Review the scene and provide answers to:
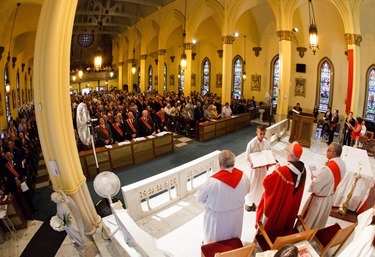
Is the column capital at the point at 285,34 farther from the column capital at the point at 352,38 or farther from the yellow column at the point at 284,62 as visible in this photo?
the column capital at the point at 352,38

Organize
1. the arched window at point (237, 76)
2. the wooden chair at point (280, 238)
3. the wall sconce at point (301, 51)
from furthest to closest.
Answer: the arched window at point (237, 76) < the wall sconce at point (301, 51) < the wooden chair at point (280, 238)

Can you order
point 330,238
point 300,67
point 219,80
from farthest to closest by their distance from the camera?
point 219,80 < point 300,67 < point 330,238

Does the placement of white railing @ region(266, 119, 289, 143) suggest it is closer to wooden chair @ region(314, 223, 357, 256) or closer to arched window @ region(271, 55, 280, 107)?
wooden chair @ region(314, 223, 357, 256)

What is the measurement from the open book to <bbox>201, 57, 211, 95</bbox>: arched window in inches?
709

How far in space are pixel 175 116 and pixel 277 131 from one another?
4.90 metres

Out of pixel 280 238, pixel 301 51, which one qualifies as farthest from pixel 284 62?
pixel 280 238

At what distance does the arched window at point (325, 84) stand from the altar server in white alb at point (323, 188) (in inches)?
499

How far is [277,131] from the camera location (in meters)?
10.8

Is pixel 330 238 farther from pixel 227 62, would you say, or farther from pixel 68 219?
pixel 227 62

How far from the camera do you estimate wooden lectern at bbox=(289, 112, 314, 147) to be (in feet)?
31.5

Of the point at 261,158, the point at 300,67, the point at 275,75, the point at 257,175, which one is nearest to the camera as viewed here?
the point at 261,158

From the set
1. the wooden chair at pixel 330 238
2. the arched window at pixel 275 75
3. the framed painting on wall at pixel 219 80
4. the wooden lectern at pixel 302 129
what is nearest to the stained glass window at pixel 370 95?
the arched window at pixel 275 75

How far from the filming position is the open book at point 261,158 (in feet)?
16.1

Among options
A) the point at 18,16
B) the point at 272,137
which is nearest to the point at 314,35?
the point at 272,137
